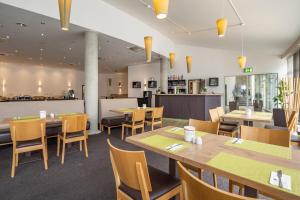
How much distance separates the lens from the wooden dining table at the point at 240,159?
107 centimetres

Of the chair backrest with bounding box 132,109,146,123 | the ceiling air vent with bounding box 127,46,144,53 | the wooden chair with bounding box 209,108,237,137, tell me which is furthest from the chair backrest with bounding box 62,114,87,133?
the ceiling air vent with bounding box 127,46,144,53

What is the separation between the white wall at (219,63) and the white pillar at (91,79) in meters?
6.14

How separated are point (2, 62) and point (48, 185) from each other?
42.8 feet

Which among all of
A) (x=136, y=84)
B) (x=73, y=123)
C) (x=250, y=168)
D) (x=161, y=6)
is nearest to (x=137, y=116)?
(x=73, y=123)

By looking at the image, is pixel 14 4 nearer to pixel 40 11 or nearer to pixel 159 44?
pixel 40 11

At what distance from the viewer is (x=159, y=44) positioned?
8.86 metres

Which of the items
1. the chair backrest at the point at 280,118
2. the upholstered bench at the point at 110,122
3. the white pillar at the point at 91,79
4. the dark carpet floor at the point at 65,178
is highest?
the white pillar at the point at 91,79

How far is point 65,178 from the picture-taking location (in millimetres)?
2707

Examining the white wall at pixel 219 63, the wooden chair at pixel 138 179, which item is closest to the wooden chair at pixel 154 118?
the wooden chair at pixel 138 179

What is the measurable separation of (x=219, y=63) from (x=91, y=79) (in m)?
6.99

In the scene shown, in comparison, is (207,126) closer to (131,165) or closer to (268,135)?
(268,135)

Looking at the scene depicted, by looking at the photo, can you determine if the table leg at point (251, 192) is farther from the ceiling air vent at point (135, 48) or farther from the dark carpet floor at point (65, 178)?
the ceiling air vent at point (135, 48)

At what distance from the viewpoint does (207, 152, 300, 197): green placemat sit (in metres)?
1.07

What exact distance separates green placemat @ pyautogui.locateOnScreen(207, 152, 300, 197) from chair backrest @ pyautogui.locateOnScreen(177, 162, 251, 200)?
361mm
